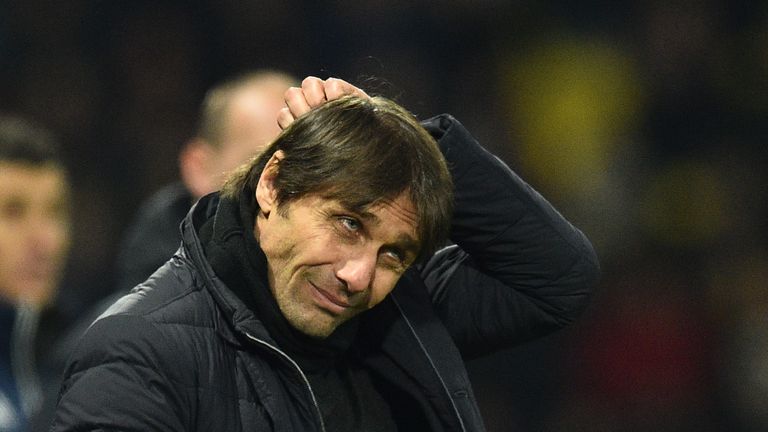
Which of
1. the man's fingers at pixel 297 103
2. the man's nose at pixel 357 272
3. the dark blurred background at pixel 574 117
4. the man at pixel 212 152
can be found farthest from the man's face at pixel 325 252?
the dark blurred background at pixel 574 117

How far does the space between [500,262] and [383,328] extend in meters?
0.28

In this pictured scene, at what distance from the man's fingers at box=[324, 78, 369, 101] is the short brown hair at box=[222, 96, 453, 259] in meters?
0.03

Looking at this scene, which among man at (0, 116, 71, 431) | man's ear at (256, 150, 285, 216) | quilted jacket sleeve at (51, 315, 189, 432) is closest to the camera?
quilted jacket sleeve at (51, 315, 189, 432)

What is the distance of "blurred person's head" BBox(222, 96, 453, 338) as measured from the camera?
2.11 m

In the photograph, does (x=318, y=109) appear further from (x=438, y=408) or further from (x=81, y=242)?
(x=81, y=242)

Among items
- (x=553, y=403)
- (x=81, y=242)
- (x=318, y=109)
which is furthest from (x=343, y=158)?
(x=81, y=242)

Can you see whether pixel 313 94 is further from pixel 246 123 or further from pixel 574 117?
pixel 574 117

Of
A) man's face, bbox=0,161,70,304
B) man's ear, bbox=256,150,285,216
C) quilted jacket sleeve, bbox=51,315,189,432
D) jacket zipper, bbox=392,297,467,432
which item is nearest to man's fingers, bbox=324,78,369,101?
man's ear, bbox=256,150,285,216

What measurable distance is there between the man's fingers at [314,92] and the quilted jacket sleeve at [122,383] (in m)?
0.47

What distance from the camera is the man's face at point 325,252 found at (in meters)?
2.13

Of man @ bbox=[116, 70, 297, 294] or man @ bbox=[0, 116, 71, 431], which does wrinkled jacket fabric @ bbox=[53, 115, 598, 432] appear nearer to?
man @ bbox=[116, 70, 297, 294]

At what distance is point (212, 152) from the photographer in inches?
140

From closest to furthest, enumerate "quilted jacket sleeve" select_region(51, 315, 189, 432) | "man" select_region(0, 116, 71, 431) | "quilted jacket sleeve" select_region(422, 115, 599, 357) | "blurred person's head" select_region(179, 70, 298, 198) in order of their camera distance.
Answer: "quilted jacket sleeve" select_region(51, 315, 189, 432) → "quilted jacket sleeve" select_region(422, 115, 599, 357) → "man" select_region(0, 116, 71, 431) → "blurred person's head" select_region(179, 70, 298, 198)

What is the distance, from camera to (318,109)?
2.18m
